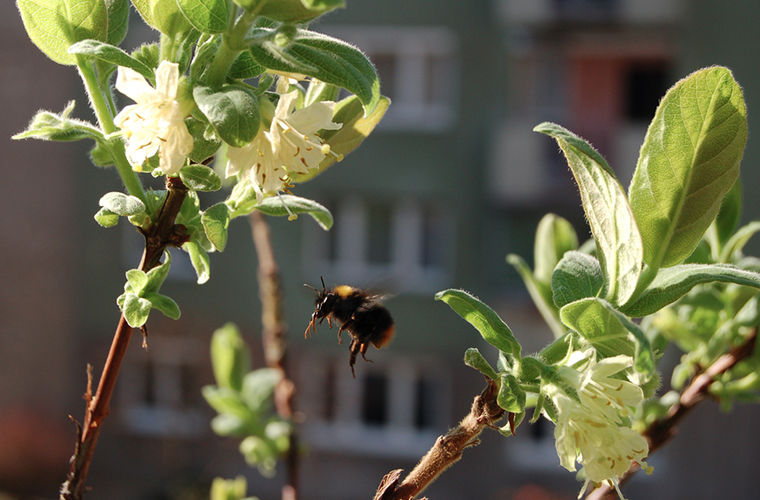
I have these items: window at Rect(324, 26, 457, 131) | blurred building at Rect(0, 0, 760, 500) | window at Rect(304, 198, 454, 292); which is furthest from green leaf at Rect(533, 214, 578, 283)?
window at Rect(304, 198, 454, 292)

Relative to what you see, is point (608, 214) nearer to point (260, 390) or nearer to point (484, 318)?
point (484, 318)

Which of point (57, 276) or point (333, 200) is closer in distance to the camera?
point (333, 200)

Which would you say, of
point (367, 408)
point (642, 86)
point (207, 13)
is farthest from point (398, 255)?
point (207, 13)

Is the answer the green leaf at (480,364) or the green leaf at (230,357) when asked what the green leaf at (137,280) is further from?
the green leaf at (230,357)

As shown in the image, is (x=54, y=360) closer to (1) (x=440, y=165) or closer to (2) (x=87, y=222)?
(2) (x=87, y=222)

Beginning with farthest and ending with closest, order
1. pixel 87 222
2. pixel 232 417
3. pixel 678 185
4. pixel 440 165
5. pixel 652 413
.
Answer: pixel 87 222 < pixel 440 165 < pixel 232 417 < pixel 652 413 < pixel 678 185

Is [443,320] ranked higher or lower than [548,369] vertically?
lower

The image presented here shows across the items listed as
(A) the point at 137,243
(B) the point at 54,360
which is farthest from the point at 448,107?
(B) the point at 54,360
